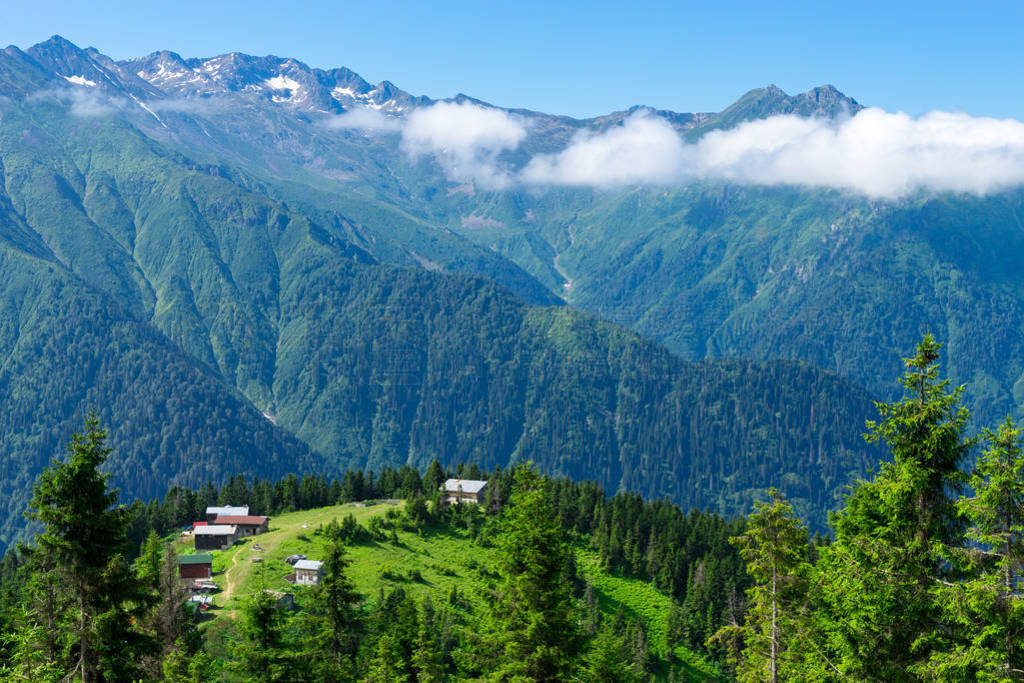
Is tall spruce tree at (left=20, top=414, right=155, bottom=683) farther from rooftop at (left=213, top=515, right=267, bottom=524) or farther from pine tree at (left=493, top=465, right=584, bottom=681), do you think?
rooftop at (left=213, top=515, right=267, bottom=524)

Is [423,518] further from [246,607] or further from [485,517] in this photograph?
[246,607]

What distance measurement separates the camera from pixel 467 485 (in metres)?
151

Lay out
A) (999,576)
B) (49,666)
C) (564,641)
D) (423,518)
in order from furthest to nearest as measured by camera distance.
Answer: (423,518), (564,641), (49,666), (999,576)

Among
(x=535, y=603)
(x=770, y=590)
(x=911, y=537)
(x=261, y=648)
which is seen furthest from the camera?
(x=770, y=590)

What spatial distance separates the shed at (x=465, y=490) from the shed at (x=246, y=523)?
2972cm

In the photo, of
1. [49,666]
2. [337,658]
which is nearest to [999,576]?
[49,666]

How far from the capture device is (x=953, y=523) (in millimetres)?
28469

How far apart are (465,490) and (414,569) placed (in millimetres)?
38458

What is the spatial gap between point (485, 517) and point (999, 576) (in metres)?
113

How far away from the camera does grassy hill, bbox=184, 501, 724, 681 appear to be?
103 meters

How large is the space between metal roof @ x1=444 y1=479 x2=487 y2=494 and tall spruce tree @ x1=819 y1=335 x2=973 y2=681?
119 m

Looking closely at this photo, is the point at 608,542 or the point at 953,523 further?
the point at 608,542

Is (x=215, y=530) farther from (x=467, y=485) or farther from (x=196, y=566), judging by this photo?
(x=467, y=485)

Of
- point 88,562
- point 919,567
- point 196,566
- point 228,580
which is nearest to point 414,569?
point 228,580
